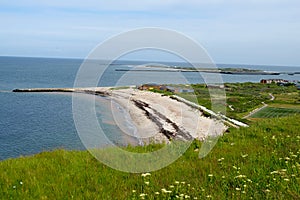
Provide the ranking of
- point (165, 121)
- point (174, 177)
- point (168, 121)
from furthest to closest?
point (165, 121) → point (168, 121) → point (174, 177)

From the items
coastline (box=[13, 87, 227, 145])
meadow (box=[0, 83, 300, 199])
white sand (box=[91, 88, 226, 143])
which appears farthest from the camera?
white sand (box=[91, 88, 226, 143])

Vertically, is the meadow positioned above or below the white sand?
above

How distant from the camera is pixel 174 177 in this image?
612cm

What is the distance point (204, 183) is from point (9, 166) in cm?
417

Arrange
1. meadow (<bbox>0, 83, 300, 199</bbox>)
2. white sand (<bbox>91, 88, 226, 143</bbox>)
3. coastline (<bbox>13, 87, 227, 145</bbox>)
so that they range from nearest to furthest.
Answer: meadow (<bbox>0, 83, 300, 199</bbox>) < coastline (<bbox>13, 87, 227, 145</bbox>) < white sand (<bbox>91, 88, 226, 143</bbox>)

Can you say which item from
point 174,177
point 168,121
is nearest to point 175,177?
point 174,177

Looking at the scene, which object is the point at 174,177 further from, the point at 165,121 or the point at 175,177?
the point at 165,121

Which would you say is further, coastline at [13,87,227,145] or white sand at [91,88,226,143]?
white sand at [91,88,226,143]

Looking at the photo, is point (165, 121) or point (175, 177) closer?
point (175, 177)

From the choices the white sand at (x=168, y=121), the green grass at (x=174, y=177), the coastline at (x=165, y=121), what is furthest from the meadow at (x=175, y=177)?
the white sand at (x=168, y=121)

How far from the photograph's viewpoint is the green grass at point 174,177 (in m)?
5.20

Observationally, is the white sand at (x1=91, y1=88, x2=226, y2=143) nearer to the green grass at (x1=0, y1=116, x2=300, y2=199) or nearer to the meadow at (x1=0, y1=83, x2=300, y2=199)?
the meadow at (x1=0, y1=83, x2=300, y2=199)

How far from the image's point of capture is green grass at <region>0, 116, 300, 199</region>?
5.20m

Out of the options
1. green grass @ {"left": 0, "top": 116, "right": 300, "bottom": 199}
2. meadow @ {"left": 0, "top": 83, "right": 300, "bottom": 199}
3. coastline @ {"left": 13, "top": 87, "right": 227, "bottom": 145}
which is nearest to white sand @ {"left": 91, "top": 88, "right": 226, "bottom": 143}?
coastline @ {"left": 13, "top": 87, "right": 227, "bottom": 145}
